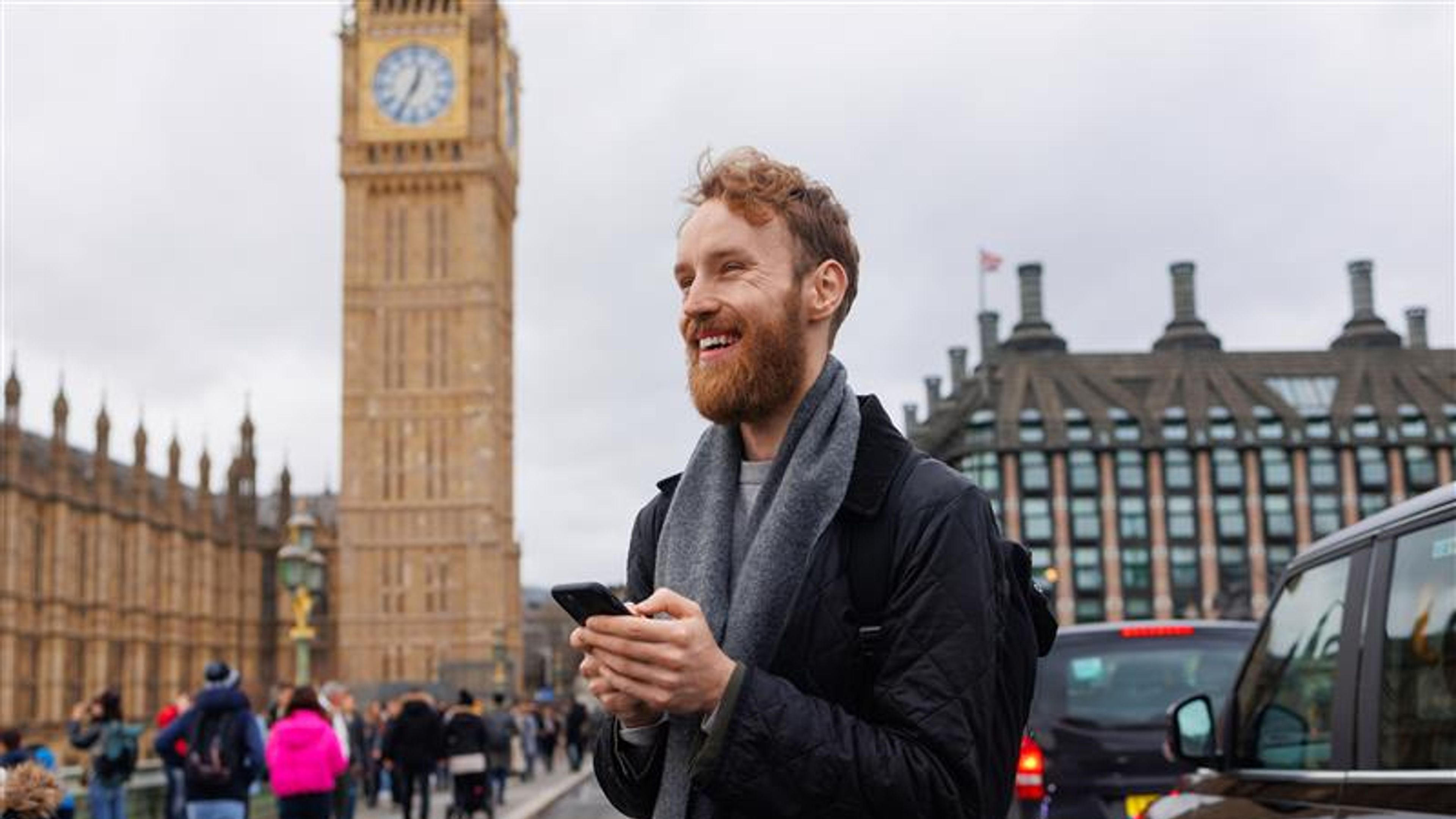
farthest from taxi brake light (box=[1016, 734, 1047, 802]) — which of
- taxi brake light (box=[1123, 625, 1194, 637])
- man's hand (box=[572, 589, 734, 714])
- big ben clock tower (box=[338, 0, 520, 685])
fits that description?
big ben clock tower (box=[338, 0, 520, 685])

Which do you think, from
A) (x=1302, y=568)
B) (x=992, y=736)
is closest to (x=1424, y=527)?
(x=1302, y=568)

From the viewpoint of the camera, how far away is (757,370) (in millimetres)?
2035

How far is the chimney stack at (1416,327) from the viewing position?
235 feet

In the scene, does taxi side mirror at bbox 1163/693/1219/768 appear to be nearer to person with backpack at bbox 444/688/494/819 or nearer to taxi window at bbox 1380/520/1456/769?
taxi window at bbox 1380/520/1456/769

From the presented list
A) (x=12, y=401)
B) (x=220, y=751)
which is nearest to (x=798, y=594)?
(x=220, y=751)

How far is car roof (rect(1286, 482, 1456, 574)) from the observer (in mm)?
3033

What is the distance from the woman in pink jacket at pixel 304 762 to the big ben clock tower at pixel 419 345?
53263 mm

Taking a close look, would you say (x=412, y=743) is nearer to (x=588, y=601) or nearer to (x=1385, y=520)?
(x=1385, y=520)

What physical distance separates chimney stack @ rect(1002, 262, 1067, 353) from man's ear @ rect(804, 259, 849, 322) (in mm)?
69027

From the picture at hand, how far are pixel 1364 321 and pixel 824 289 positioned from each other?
245 ft

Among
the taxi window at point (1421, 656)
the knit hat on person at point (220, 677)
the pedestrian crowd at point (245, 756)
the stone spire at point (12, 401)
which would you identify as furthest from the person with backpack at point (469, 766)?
the stone spire at point (12, 401)

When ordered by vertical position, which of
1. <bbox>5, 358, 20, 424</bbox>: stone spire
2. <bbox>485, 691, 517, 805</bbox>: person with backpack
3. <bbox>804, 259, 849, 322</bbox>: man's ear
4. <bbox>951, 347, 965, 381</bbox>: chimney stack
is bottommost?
<bbox>485, 691, 517, 805</bbox>: person with backpack

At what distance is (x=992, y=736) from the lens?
1897mm

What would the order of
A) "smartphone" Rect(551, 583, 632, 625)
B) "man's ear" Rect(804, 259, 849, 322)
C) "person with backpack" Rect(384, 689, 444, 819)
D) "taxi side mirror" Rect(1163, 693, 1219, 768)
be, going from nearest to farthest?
"smartphone" Rect(551, 583, 632, 625)
"man's ear" Rect(804, 259, 849, 322)
"taxi side mirror" Rect(1163, 693, 1219, 768)
"person with backpack" Rect(384, 689, 444, 819)
